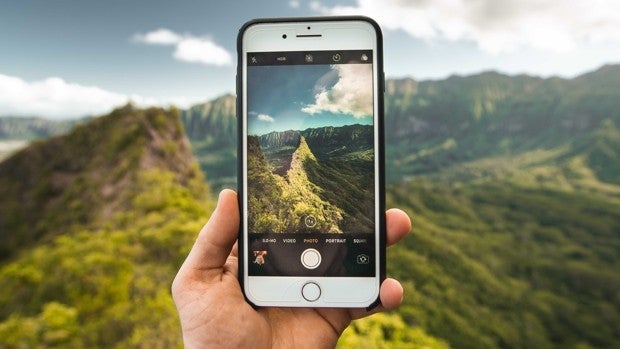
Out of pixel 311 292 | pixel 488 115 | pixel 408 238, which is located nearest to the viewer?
pixel 311 292

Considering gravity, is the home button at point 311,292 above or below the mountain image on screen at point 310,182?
below

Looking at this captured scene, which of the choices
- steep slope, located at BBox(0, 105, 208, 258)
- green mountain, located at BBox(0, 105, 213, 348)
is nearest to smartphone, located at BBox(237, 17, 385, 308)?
green mountain, located at BBox(0, 105, 213, 348)

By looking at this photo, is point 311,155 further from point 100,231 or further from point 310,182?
point 100,231

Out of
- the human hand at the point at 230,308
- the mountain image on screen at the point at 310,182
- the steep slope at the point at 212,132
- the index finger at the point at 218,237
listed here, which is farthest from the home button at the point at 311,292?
the steep slope at the point at 212,132

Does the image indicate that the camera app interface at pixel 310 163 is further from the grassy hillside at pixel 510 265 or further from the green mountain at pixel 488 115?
the green mountain at pixel 488 115

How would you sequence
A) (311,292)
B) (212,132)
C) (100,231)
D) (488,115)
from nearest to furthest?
(311,292)
(100,231)
(212,132)
(488,115)

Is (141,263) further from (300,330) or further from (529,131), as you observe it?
(529,131)

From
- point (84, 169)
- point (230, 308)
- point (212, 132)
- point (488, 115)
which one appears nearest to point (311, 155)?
point (230, 308)
